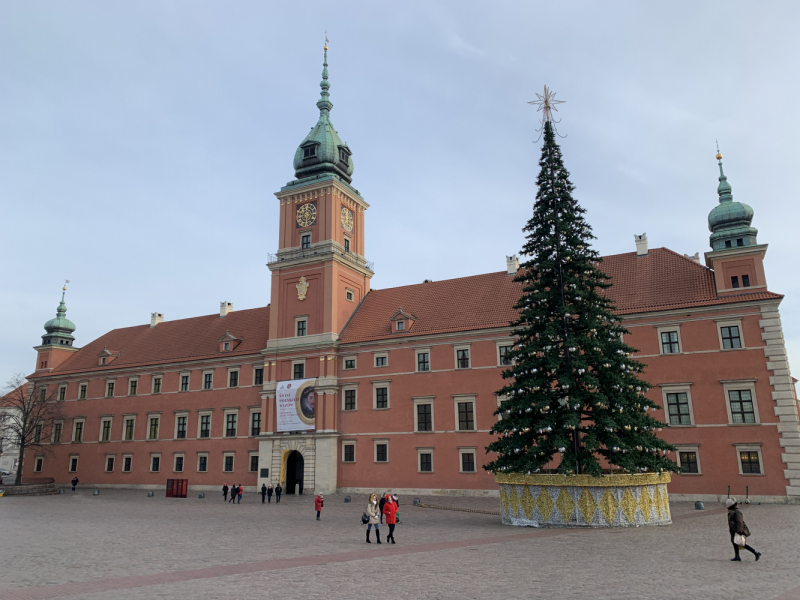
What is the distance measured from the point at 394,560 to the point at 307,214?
35.5 meters

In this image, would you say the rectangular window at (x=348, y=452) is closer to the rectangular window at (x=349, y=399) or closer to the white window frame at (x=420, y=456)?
the rectangular window at (x=349, y=399)

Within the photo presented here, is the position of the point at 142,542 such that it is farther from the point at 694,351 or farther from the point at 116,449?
the point at 116,449

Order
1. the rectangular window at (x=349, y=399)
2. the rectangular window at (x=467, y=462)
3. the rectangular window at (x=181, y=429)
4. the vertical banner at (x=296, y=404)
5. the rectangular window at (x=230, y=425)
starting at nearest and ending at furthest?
the rectangular window at (x=467, y=462) → the rectangular window at (x=349, y=399) → the vertical banner at (x=296, y=404) → the rectangular window at (x=230, y=425) → the rectangular window at (x=181, y=429)

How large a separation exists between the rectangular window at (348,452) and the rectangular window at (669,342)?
2035 cm

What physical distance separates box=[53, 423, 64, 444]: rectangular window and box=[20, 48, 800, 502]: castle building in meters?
0.23

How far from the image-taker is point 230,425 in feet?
150

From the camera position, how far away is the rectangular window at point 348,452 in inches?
1594

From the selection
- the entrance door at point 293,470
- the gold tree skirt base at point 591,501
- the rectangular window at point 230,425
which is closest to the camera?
the gold tree skirt base at point 591,501

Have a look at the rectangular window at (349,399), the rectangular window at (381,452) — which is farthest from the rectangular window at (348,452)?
the rectangular window at (349,399)

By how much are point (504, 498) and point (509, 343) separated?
53.1 ft

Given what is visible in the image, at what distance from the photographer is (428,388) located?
38719 millimetres

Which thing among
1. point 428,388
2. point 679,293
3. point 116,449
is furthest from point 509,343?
point 116,449

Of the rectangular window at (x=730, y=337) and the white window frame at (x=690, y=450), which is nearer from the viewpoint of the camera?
the white window frame at (x=690, y=450)

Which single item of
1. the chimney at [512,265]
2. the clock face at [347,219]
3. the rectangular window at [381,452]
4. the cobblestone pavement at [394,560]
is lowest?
the cobblestone pavement at [394,560]
